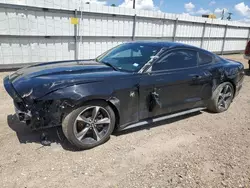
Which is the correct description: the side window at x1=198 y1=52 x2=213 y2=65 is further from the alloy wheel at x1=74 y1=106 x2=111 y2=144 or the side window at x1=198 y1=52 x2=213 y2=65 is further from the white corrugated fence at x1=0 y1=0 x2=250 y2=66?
the white corrugated fence at x1=0 y1=0 x2=250 y2=66

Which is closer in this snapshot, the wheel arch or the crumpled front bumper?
the crumpled front bumper

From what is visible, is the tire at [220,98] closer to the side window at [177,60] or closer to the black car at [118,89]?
the black car at [118,89]

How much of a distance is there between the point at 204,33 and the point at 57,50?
34.7 ft

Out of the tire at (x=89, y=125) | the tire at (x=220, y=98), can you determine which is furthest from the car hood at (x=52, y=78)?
the tire at (x=220, y=98)

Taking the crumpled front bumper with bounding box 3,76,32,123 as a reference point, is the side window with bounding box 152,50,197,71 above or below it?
above

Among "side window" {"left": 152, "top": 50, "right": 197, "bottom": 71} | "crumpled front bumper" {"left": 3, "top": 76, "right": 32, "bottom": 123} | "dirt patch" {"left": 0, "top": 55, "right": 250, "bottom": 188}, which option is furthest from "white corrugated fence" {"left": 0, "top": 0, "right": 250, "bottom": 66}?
"side window" {"left": 152, "top": 50, "right": 197, "bottom": 71}

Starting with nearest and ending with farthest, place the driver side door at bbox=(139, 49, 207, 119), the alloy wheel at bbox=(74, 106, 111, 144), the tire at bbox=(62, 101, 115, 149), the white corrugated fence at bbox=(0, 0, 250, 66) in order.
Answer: the tire at bbox=(62, 101, 115, 149), the alloy wheel at bbox=(74, 106, 111, 144), the driver side door at bbox=(139, 49, 207, 119), the white corrugated fence at bbox=(0, 0, 250, 66)

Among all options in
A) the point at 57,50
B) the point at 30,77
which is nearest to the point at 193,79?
the point at 30,77

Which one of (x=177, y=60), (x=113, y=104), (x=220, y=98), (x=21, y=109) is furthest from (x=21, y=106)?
(x=220, y=98)

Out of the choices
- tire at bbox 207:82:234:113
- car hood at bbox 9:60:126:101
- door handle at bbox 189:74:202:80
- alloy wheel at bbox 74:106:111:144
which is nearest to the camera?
car hood at bbox 9:60:126:101

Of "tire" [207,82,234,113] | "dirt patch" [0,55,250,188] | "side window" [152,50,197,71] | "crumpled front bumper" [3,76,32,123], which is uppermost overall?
"side window" [152,50,197,71]

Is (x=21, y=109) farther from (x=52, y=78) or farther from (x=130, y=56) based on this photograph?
(x=130, y=56)

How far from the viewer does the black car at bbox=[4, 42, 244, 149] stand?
2650 mm

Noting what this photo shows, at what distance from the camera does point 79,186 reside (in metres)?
2.28
